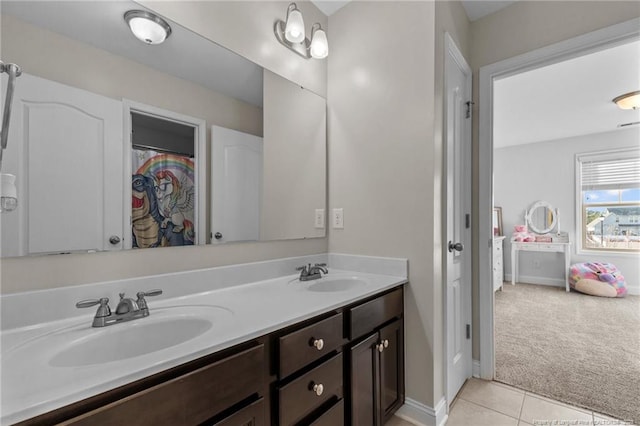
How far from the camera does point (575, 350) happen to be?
8.21 ft

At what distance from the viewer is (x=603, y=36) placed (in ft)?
5.41

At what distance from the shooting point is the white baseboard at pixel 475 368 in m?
2.08

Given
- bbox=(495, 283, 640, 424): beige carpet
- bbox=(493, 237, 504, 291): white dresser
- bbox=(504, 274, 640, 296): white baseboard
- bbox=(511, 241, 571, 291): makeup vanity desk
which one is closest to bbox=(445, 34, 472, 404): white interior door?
bbox=(495, 283, 640, 424): beige carpet

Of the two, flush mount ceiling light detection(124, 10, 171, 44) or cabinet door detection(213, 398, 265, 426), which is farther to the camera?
flush mount ceiling light detection(124, 10, 171, 44)

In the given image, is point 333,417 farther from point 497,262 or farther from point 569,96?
point 497,262

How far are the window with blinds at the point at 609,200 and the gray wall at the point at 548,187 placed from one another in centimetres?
12

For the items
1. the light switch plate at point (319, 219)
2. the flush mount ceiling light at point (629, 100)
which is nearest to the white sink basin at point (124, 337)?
Result: the light switch plate at point (319, 219)

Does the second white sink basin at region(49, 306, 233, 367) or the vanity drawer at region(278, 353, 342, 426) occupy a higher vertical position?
the second white sink basin at region(49, 306, 233, 367)

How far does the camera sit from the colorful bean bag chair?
13.6ft

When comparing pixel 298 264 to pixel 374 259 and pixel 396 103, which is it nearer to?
pixel 374 259

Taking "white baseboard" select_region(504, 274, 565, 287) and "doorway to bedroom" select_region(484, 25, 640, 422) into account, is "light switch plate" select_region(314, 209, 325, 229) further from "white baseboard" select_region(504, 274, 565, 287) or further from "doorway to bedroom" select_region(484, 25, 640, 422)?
"white baseboard" select_region(504, 274, 565, 287)

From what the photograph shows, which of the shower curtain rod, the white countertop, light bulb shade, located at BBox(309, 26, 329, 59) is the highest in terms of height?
light bulb shade, located at BBox(309, 26, 329, 59)

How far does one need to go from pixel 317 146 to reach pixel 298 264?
0.78 m

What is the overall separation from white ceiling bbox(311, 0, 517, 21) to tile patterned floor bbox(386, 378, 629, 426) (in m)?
2.54
